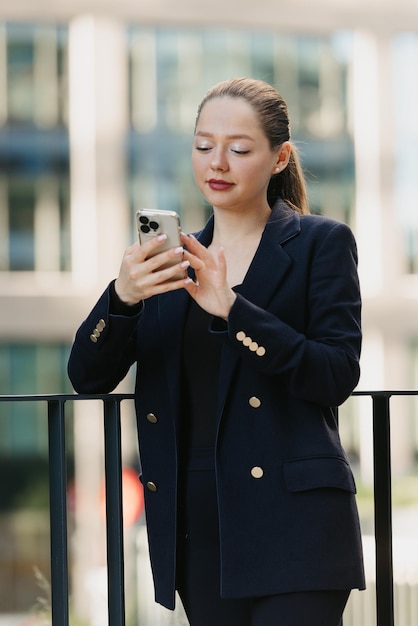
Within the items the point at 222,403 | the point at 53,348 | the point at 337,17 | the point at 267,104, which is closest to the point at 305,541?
the point at 222,403

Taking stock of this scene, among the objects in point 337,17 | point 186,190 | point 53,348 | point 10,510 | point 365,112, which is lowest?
point 10,510

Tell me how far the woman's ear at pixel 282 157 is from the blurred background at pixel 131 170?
21.6m

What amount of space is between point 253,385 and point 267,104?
441 millimetres

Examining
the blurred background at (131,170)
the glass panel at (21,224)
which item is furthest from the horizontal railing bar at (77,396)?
the glass panel at (21,224)

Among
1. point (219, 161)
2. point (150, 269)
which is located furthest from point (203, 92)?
point (150, 269)

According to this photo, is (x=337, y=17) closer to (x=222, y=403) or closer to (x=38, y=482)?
(x=38, y=482)

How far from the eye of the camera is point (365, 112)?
25578mm

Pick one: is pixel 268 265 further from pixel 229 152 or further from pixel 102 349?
pixel 102 349

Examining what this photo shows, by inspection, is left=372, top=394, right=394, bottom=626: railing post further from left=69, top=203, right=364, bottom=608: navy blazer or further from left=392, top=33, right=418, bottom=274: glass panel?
left=392, top=33, right=418, bottom=274: glass panel

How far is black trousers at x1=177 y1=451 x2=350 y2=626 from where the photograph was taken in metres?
1.77

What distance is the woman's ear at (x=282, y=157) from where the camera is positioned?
1875 mm

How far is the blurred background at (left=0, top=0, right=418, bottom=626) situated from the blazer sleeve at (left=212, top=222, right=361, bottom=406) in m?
21.7

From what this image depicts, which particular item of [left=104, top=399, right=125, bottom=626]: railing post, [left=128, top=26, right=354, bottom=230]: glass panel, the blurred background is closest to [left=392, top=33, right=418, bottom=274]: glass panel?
the blurred background

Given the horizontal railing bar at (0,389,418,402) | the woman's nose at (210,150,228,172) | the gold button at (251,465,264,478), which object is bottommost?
the gold button at (251,465,264,478)
